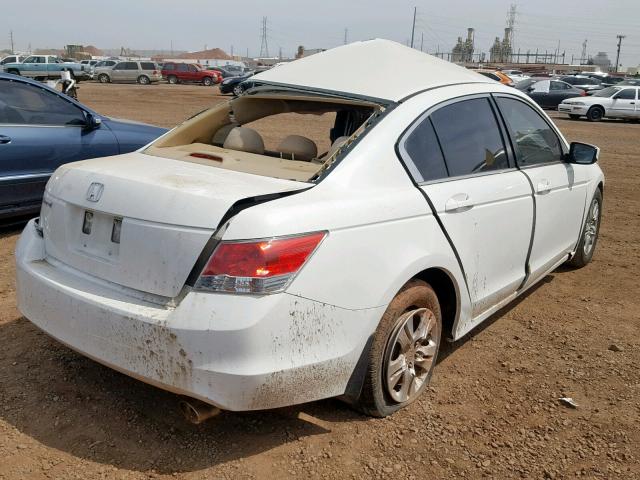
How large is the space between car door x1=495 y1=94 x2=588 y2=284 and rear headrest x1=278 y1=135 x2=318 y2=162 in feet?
4.00

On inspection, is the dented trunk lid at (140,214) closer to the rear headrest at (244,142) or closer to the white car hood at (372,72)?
the rear headrest at (244,142)

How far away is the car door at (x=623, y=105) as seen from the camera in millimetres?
23969

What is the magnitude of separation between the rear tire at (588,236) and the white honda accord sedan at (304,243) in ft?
4.72

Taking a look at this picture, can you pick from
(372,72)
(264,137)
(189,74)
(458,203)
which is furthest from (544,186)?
(189,74)

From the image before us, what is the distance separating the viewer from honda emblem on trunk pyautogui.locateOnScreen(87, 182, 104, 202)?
2881 mm

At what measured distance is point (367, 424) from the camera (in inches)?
123

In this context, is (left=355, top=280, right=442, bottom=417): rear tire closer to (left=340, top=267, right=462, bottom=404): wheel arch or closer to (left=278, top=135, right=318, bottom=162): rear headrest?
(left=340, top=267, right=462, bottom=404): wheel arch

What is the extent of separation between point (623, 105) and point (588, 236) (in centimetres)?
2118

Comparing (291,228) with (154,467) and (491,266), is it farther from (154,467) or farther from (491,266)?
(491,266)

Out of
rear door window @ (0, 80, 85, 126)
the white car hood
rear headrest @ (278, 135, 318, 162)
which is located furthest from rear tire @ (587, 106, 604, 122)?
rear headrest @ (278, 135, 318, 162)

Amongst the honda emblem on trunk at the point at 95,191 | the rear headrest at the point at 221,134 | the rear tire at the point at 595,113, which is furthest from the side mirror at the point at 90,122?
the rear tire at the point at 595,113

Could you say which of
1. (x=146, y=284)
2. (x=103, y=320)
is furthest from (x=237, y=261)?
(x=103, y=320)

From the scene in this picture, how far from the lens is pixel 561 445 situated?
3.05 meters

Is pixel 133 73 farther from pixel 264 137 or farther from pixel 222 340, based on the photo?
pixel 222 340
